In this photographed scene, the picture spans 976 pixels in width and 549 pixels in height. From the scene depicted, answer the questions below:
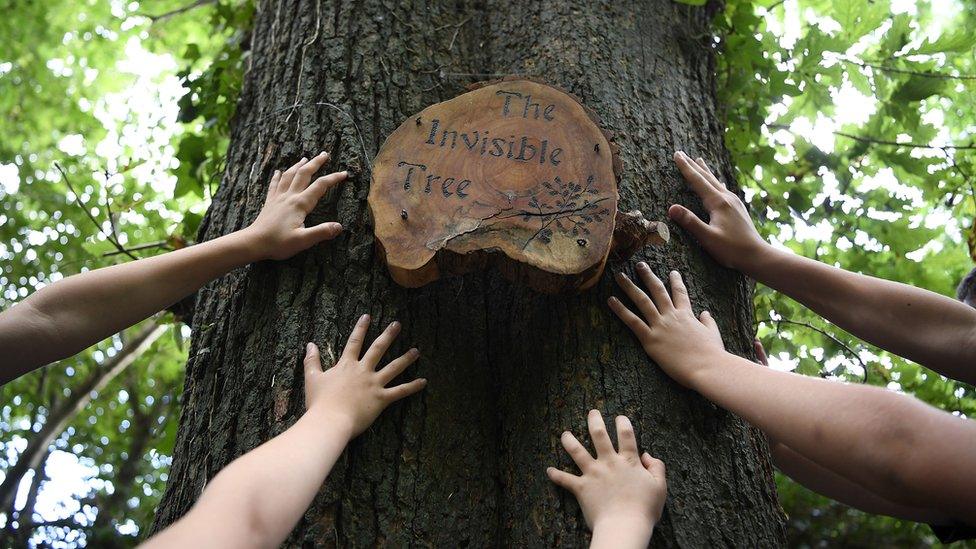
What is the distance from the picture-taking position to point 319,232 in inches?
84.6

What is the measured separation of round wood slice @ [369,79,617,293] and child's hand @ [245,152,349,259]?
22 cm

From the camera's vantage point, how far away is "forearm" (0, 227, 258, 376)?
196 centimetres

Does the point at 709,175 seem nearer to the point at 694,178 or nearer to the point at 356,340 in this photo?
the point at 694,178

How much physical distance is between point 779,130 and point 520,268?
2.55 metres

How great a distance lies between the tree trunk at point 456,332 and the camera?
1.90 meters

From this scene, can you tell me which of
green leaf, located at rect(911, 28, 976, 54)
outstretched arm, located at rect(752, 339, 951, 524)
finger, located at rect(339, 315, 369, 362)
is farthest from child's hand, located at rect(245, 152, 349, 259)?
green leaf, located at rect(911, 28, 976, 54)

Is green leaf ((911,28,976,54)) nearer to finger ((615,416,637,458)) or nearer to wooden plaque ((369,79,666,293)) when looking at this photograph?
wooden plaque ((369,79,666,293))

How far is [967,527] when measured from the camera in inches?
57.9

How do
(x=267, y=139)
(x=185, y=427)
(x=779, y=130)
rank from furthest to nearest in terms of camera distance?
(x=779, y=130) → (x=267, y=139) → (x=185, y=427)

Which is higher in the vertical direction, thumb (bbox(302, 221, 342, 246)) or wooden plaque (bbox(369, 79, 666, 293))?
thumb (bbox(302, 221, 342, 246))

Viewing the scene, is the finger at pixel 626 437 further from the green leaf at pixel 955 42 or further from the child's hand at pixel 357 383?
the green leaf at pixel 955 42

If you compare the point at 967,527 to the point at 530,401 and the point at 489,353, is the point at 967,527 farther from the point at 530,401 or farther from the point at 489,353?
the point at 489,353

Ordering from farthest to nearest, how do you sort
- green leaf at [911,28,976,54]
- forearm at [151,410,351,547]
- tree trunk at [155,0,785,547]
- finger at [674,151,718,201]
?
green leaf at [911,28,976,54] → finger at [674,151,718,201] → tree trunk at [155,0,785,547] → forearm at [151,410,351,547]

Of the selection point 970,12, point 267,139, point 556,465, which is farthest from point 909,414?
point 970,12
